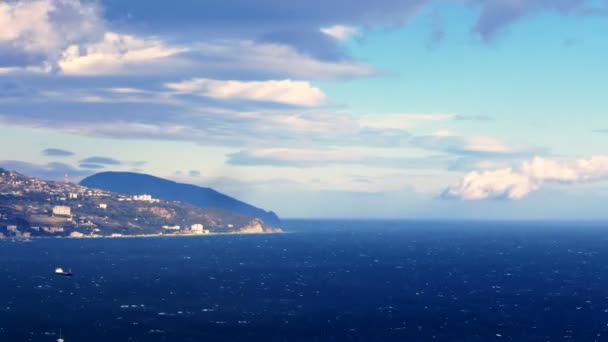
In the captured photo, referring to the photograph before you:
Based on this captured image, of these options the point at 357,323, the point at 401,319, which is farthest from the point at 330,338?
the point at 401,319

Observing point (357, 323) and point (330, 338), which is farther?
point (357, 323)

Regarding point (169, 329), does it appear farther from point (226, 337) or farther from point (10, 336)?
point (10, 336)

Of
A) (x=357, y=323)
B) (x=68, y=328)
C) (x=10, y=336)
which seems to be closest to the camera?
(x=10, y=336)

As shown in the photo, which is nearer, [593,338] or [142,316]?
[593,338]

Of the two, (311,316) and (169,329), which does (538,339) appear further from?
(169,329)

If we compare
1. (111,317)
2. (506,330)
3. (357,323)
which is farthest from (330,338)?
(111,317)

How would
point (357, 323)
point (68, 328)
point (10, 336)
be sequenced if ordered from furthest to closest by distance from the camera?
point (357, 323) < point (68, 328) < point (10, 336)

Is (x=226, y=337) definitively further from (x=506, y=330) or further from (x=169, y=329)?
(x=506, y=330)

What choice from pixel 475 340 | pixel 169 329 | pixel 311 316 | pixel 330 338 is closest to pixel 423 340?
pixel 475 340
